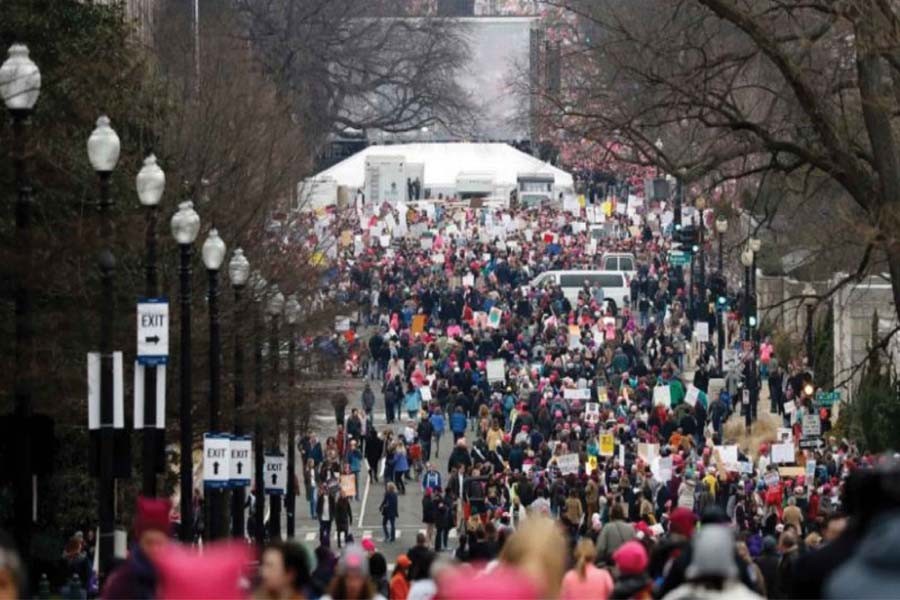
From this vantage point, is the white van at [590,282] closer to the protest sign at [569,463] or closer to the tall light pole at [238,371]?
the protest sign at [569,463]

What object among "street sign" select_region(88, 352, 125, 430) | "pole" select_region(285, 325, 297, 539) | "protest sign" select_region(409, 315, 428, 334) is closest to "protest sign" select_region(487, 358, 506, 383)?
"protest sign" select_region(409, 315, 428, 334)

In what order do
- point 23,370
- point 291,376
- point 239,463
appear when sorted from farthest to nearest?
point 291,376 < point 239,463 < point 23,370

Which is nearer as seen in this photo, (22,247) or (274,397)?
(22,247)

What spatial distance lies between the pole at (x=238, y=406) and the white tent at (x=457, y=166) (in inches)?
2694

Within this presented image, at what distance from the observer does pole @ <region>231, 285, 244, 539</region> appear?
3388 cm

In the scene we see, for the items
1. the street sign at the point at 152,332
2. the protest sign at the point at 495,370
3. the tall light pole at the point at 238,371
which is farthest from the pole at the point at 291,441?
the protest sign at the point at 495,370

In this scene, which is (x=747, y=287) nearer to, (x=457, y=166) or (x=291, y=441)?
(x=291, y=441)

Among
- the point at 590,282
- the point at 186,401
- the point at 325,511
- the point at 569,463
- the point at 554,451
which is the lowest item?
the point at 325,511

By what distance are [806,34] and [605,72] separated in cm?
2262

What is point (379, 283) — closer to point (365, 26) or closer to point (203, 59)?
point (203, 59)

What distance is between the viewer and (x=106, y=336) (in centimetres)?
2503

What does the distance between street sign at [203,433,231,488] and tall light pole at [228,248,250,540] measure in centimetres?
212

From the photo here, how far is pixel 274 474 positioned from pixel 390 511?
773 centimetres

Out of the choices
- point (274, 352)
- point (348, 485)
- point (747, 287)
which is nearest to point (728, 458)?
point (348, 485)
